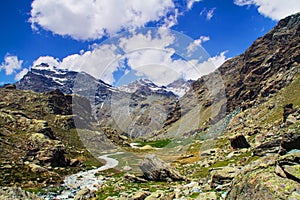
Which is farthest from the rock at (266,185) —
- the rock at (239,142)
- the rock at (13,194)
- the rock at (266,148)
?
the rock at (239,142)

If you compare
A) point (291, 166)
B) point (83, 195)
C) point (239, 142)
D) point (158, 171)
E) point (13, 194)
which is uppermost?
point (13, 194)

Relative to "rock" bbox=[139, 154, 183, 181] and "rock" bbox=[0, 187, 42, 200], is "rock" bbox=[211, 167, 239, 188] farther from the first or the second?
"rock" bbox=[139, 154, 183, 181]

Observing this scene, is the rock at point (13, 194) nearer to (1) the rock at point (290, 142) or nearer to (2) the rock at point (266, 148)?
(1) the rock at point (290, 142)

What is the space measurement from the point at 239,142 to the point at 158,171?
76.9ft

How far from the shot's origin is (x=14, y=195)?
17.5 metres

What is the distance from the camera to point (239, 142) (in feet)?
173

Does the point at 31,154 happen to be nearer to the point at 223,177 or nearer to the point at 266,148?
the point at 223,177

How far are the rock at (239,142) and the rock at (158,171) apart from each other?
19.9 m

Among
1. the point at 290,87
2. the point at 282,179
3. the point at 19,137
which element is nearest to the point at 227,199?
the point at 282,179

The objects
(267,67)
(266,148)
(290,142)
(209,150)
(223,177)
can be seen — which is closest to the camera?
(290,142)

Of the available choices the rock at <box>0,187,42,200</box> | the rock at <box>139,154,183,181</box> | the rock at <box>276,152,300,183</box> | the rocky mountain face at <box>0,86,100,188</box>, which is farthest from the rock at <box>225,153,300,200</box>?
the rocky mountain face at <box>0,86,100,188</box>

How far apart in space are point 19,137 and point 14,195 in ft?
189

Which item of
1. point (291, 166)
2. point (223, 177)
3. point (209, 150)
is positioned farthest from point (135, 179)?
point (291, 166)

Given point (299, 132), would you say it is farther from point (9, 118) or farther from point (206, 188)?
point (9, 118)
